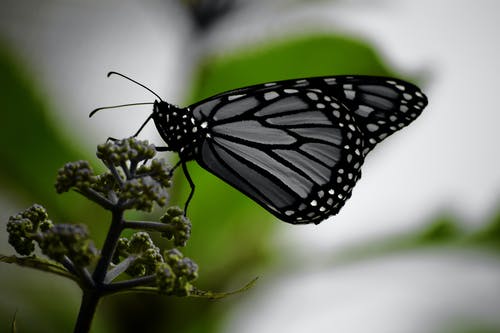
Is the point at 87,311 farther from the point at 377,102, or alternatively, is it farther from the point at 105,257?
the point at 377,102

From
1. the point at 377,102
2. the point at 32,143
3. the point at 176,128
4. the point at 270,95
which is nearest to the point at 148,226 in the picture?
the point at 176,128

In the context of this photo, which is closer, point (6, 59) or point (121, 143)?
point (121, 143)

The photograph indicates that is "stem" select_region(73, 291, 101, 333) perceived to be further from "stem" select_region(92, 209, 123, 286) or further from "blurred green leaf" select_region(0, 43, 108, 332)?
"blurred green leaf" select_region(0, 43, 108, 332)

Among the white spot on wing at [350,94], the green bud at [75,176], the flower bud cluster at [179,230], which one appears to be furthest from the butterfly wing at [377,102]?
the green bud at [75,176]

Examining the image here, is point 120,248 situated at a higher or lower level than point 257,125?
lower

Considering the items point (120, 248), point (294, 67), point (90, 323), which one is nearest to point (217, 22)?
point (294, 67)

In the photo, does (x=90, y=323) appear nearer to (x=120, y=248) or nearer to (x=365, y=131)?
(x=120, y=248)

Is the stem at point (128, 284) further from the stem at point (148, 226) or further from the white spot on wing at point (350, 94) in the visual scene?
the white spot on wing at point (350, 94)

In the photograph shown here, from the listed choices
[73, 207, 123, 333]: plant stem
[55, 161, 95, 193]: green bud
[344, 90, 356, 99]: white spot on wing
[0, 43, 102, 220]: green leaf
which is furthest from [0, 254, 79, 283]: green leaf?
[0, 43, 102, 220]: green leaf
